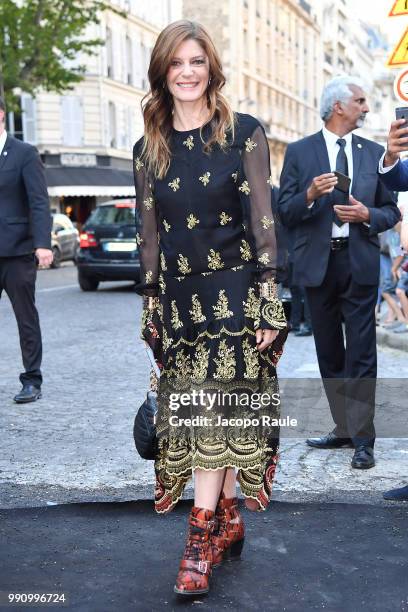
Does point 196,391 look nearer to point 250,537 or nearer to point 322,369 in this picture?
point 250,537

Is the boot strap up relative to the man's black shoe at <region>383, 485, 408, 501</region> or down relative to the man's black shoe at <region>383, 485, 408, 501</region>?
up

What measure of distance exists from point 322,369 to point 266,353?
174 centimetres

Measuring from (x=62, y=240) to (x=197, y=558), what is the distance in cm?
2619

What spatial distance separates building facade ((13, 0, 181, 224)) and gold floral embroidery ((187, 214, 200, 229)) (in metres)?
36.5

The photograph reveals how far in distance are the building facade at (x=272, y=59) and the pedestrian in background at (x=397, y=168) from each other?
53152mm

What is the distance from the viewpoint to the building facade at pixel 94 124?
40781mm

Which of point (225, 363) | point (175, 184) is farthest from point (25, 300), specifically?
point (225, 363)

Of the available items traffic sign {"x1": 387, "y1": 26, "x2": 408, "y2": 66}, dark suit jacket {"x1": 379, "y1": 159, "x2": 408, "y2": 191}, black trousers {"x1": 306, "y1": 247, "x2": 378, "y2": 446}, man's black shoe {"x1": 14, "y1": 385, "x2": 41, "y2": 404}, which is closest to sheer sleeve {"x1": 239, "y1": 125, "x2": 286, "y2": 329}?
dark suit jacket {"x1": 379, "y1": 159, "x2": 408, "y2": 191}

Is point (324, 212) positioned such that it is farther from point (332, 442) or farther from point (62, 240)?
point (62, 240)

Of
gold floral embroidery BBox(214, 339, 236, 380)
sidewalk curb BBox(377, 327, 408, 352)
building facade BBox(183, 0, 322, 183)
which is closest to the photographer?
gold floral embroidery BBox(214, 339, 236, 380)

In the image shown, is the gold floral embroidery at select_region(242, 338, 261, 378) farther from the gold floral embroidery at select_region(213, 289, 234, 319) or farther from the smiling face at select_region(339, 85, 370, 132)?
the smiling face at select_region(339, 85, 370, 132)

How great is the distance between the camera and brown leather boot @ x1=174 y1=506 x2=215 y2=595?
2982 mm

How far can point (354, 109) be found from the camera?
4730 mm

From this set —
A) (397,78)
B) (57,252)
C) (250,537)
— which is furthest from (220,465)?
(57,252)
